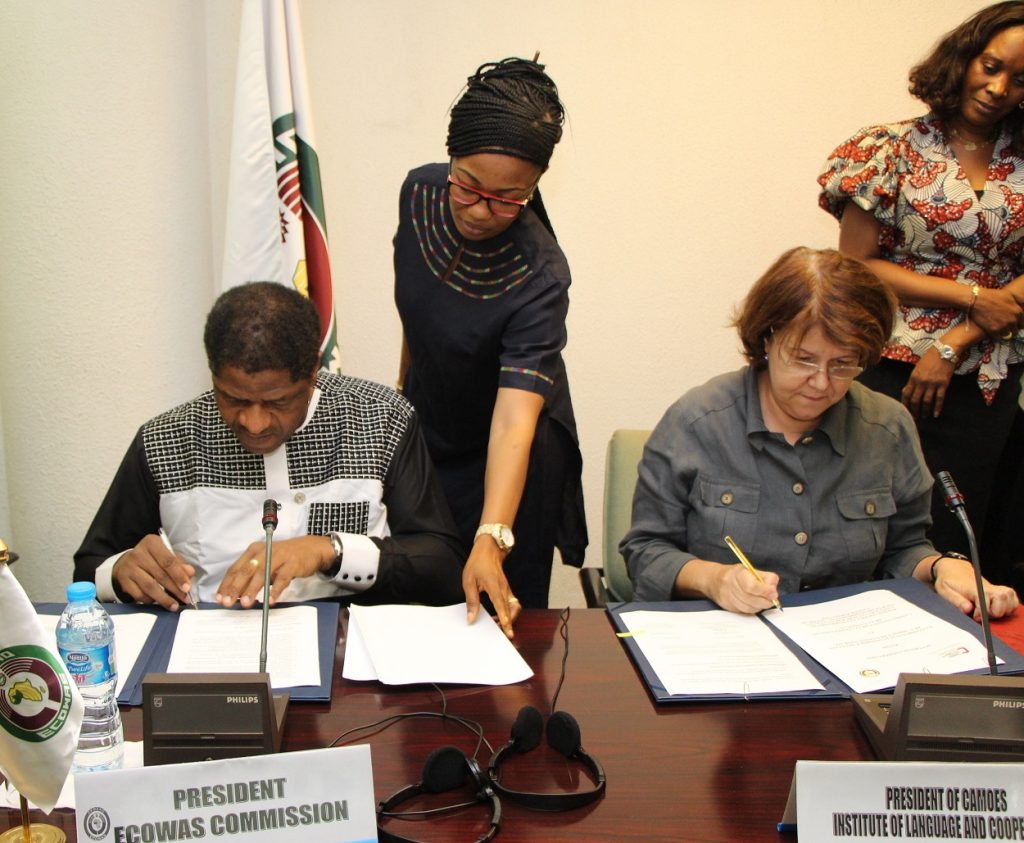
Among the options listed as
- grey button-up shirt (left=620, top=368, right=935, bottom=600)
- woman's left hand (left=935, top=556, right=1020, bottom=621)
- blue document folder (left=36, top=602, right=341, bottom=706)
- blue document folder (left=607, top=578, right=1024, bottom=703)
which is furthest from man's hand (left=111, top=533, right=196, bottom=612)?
woman's left hand (left=935, top=556, right=1020, bottom=621)

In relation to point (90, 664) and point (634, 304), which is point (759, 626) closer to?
point (90, 664)

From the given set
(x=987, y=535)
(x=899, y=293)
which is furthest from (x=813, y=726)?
(x=987, y=535)

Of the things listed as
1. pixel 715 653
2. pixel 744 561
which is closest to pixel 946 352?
pixel 744 561

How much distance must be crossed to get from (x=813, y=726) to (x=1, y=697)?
1000 millimetres

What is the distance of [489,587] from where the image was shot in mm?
1582

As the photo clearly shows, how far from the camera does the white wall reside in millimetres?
2623

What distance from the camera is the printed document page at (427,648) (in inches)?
55.4

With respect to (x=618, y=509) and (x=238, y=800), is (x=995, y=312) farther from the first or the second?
(x=238, y=800)

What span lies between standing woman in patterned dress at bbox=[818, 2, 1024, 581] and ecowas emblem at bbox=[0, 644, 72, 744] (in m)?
2.01

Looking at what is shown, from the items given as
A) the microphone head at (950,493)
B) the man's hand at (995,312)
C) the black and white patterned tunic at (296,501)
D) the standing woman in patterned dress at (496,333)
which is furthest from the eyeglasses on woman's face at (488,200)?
the man's hand at (995,312)

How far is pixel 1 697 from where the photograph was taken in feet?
3.11

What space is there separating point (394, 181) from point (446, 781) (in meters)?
Answer: 2.48

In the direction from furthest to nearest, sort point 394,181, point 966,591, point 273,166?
1. point 394,181
2. point 273,166
3. point 966,591

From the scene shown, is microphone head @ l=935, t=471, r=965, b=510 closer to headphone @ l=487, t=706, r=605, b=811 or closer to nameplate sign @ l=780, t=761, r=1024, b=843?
nameplate sign @ l=780, t=761, r=1024, b=843
